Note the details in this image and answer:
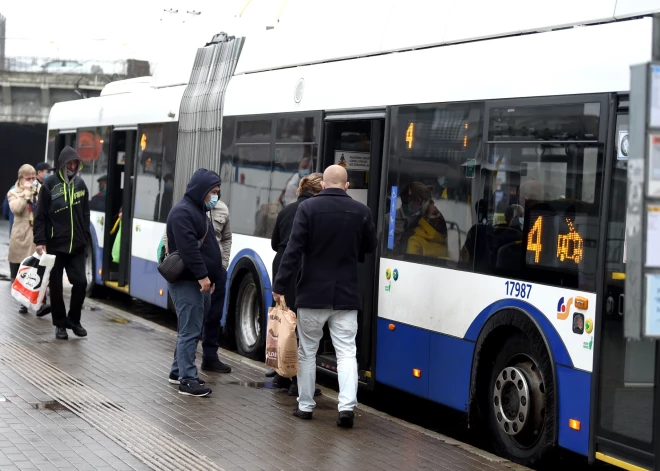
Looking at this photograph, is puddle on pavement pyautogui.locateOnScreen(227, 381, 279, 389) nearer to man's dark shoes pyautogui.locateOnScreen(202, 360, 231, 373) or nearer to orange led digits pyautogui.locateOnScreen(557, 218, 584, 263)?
man's dark shoes pyautogui.locateOnScreen(202, 360, 231, 373)

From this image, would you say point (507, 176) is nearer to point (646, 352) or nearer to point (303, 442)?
point (646, 352)

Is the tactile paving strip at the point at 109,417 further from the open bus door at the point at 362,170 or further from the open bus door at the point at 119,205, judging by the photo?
the open bus door at the point at 119,205

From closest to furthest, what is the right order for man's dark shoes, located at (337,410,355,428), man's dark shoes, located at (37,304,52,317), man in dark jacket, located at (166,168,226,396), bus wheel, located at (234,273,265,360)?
man's dark shoes, located at (337,410,355,428) < man in dark jacket, located at (166,168,226,396) < bus wheel, located at (234,273,265,360) < man's dark shoes, located at (37,304,52,317)

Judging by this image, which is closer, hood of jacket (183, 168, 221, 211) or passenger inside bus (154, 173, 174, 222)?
hood of jacket (183, 168, 221, 211)

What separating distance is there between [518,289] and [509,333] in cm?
37

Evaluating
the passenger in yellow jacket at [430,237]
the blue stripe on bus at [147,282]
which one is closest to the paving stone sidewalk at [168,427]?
the passenger in yellow jacket at [430,237]

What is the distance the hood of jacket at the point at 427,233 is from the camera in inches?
324

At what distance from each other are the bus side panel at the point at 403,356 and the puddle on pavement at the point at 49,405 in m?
2.41

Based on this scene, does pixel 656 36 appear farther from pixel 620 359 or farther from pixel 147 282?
pixel 147 282

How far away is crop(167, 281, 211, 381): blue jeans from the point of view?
906cm

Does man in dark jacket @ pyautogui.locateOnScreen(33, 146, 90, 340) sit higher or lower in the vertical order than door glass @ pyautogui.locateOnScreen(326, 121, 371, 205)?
lower

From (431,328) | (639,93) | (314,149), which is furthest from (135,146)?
(639,93)

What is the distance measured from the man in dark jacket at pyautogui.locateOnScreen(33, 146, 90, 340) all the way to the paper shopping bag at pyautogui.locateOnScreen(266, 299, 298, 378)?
3.46 metres

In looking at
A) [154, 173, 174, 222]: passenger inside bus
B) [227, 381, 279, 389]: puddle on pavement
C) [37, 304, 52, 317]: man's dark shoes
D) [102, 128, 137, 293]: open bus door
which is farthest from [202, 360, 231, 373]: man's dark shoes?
[102, 128, 137, 293]: open bus door
